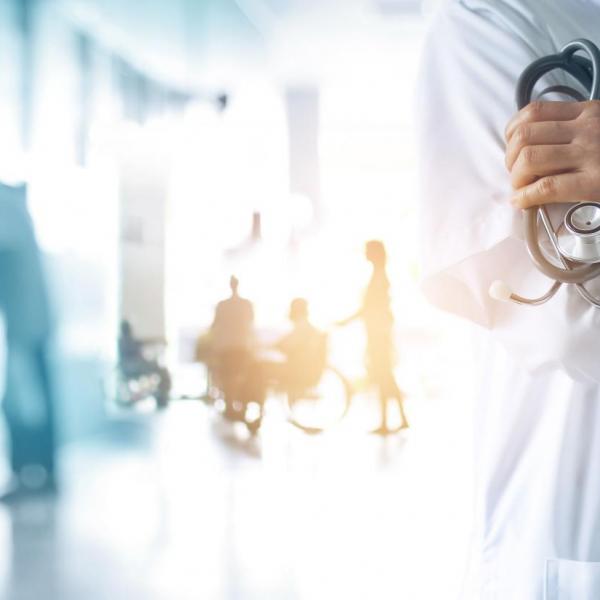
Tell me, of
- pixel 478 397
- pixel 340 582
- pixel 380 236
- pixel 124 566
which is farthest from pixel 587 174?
pixel 380 236

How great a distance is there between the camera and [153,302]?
296 cm

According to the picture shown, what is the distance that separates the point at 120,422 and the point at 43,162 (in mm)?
1228

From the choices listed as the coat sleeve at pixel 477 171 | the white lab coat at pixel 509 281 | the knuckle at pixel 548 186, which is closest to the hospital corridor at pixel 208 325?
the white lab coat at pixel 509 281

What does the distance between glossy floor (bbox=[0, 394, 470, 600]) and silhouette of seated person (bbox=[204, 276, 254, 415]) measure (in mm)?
172

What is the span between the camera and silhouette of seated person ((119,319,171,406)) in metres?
2.95

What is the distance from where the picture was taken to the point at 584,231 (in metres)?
0.48

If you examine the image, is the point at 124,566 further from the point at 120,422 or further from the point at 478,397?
the point at 478,397

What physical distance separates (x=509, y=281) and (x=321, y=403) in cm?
257

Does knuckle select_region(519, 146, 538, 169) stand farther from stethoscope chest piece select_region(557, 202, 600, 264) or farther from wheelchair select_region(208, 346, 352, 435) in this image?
wheelchair select_region(208, 346, 352, 435)

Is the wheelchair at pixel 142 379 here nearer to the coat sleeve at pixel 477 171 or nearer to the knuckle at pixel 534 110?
the coat sleeve at pixel 477 171

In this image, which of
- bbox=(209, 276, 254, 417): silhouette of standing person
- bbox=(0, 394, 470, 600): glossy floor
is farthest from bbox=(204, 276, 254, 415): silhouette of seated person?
bbox=(0, 394, 470, 600): glossy floor

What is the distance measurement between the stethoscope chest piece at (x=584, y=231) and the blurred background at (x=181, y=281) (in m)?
1.93

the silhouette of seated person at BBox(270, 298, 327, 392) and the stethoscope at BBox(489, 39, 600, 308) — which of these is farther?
the silhouette of seated person at BBox(270, 298, 327, 392)

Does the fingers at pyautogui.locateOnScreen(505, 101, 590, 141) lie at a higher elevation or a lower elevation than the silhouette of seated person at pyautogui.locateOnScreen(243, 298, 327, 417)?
higher
